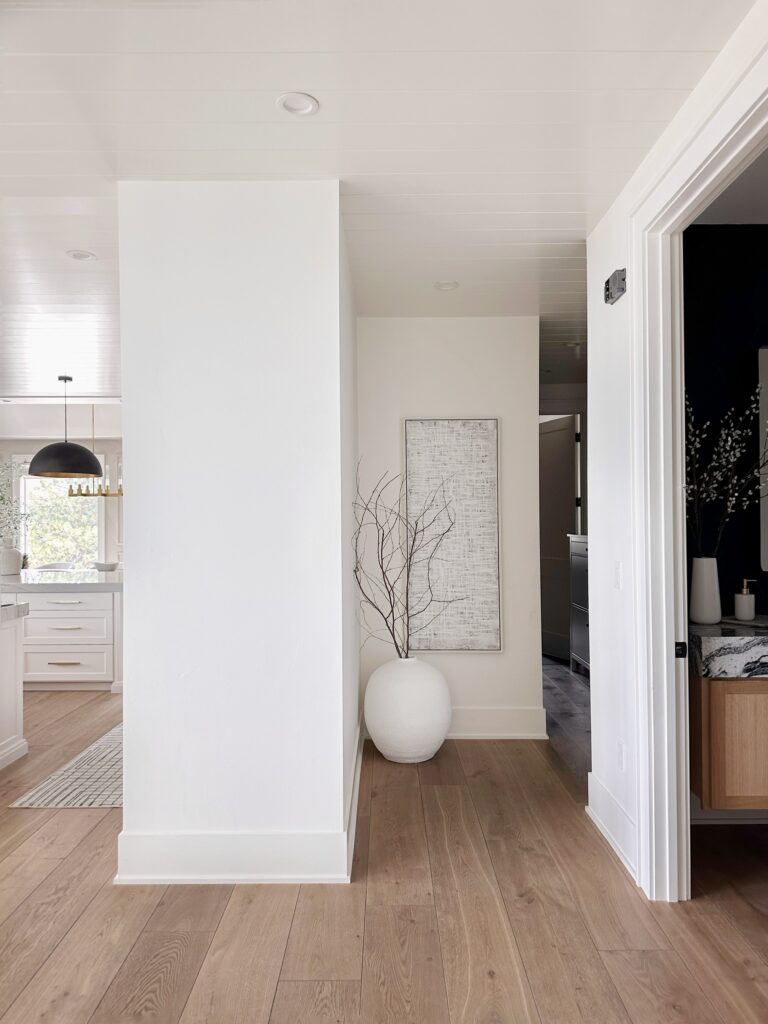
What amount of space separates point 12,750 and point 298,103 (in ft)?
12.2

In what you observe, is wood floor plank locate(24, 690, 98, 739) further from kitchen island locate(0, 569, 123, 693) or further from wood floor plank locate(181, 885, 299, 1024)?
wood floor plank locate(181, 885, 299, 1024)

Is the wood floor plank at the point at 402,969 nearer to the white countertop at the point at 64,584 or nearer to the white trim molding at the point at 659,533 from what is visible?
the white trim molding at the point at 659,533

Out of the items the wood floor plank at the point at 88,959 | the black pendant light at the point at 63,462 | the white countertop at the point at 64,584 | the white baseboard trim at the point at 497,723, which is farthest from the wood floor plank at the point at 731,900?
the black pendant light at the point at 63,462

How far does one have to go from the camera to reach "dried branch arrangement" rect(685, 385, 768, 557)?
2.96 meters

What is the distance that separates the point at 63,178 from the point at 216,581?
5.17 ft

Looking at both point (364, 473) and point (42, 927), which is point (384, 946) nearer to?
point (42, 927)

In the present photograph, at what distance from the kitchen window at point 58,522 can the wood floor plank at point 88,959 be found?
6.10 m

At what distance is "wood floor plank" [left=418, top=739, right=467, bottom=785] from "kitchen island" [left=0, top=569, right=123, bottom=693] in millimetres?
3129

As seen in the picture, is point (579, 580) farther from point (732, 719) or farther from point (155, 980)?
point (155, 980)

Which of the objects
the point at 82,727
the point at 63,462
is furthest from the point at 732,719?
the point at 63,462

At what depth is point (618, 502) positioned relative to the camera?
2.84m

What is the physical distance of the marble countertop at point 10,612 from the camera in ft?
13.3

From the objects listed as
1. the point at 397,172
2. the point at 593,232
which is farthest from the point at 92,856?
the point at 593,232

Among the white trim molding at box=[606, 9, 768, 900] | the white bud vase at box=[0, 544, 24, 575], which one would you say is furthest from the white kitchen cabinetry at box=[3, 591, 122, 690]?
the white trim molding at box=[606, 9, 768, 900]
